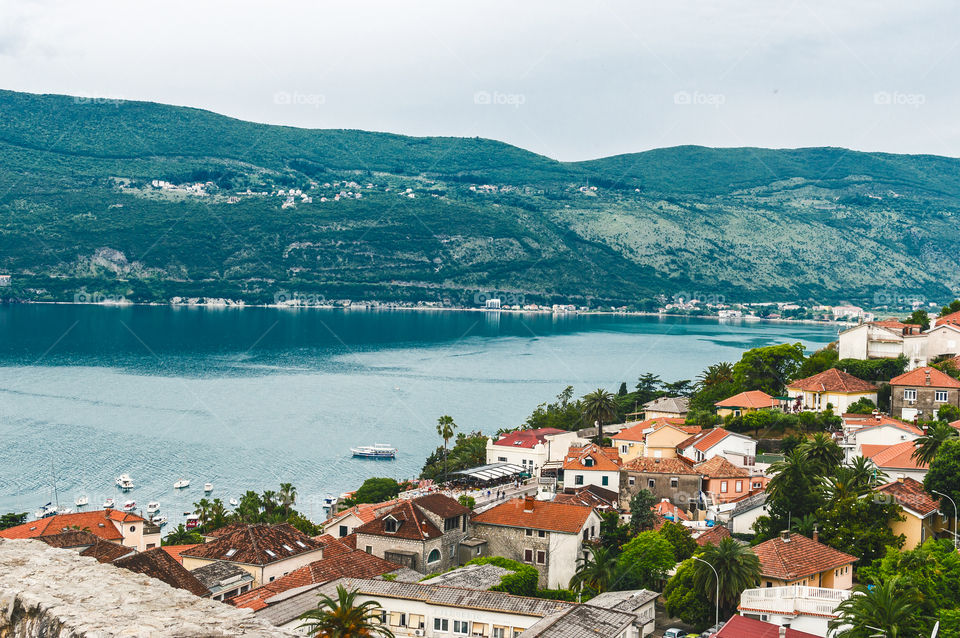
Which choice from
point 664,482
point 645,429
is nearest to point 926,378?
point 645,429

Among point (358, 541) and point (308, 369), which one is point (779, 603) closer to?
point (358, 541)

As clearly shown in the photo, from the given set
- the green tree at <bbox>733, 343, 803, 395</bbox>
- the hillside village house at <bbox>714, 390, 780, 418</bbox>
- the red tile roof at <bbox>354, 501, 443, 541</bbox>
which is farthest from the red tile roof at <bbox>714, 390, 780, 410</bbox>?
the red tile roof at <bbox>354, 501, 443, 541</bbox>

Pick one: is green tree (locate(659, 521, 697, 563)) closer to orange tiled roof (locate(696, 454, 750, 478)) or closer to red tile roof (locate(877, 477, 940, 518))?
red tile roof (locate(877, 477, 940, 518))

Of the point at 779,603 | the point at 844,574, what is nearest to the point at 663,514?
the point at 844,574

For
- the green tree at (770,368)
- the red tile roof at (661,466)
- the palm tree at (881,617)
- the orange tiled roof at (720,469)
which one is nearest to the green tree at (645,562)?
the red tile roof at (661,466)

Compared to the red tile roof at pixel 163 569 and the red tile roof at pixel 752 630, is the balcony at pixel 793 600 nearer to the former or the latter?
the red tile roof at pixel 752 630

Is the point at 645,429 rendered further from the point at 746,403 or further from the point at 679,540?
the point at 679,540
